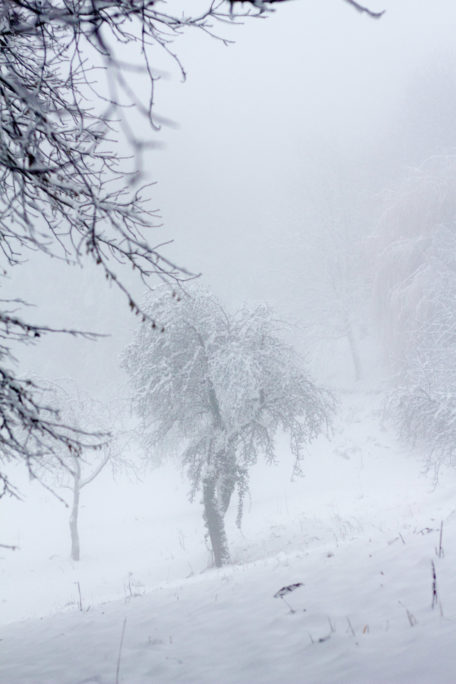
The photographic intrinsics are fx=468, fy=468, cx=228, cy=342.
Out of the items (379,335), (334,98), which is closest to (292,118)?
(334,98)

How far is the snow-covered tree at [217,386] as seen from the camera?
10.6 metres

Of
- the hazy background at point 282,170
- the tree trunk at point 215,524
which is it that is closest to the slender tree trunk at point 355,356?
the hazy background at point 282,170

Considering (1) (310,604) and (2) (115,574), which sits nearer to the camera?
(1) (310,604)

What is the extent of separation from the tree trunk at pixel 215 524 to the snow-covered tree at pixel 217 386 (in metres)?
0.02

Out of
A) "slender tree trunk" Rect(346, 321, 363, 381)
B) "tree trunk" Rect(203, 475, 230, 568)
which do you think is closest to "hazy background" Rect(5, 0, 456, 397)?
"slender tree trunk" Rect(346, 321, 363, 381)

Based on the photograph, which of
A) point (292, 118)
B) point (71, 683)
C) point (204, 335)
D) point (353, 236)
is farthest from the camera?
point (292, 118)

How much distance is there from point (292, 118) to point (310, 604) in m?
39.7

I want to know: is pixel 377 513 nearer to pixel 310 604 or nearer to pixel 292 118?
pixel 310 604

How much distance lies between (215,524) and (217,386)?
311 centimetres

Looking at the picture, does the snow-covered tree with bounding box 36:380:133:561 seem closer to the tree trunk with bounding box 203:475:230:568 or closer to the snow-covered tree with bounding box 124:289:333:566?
the snow-covered tree with bounding box 124:289:333:566

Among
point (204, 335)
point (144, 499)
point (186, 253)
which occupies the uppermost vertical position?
point (186, 253)

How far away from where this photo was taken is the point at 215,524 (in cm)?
1059

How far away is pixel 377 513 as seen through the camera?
11.5 metres

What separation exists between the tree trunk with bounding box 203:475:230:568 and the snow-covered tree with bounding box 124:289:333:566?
0.02 metres
